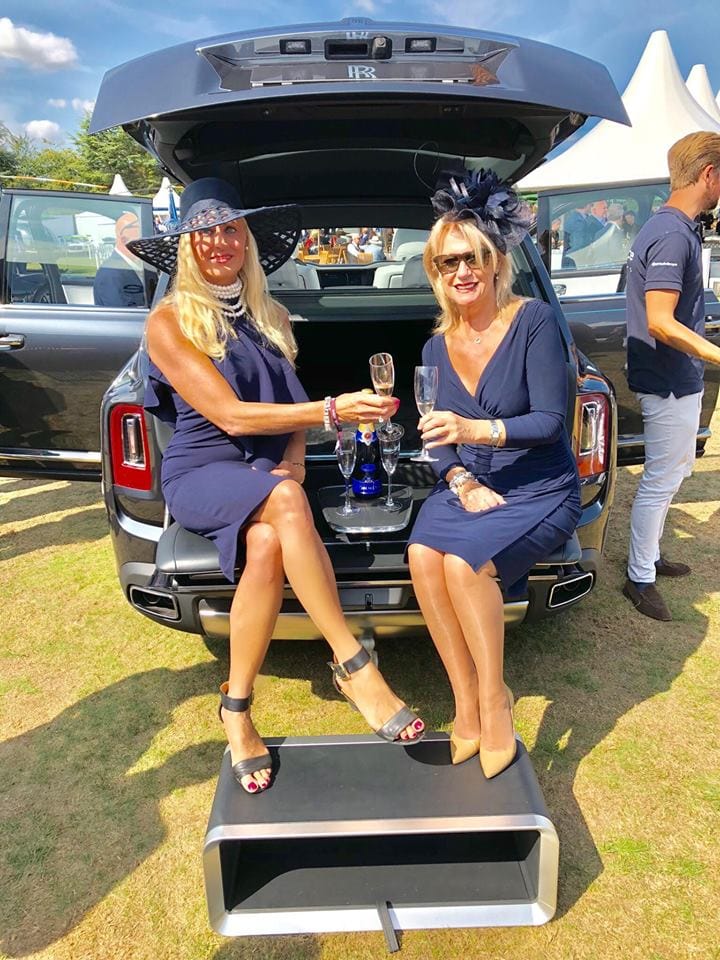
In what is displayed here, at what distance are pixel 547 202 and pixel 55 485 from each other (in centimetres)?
397

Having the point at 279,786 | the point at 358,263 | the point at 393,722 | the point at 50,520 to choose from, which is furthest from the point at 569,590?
the point at 50,520

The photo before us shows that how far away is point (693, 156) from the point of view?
2.88 meters

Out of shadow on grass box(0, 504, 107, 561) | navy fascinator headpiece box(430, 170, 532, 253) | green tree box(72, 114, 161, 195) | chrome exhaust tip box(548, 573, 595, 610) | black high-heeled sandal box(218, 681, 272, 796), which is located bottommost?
shadow on grass box(0, 504, 107, 561)

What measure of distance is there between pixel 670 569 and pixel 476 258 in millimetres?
2220

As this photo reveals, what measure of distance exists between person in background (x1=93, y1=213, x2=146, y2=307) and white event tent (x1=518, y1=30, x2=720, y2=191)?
30.8 ft

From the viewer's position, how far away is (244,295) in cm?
241

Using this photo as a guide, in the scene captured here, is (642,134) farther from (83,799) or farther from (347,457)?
(83,799)

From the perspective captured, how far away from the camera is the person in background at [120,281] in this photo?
13.7 ft

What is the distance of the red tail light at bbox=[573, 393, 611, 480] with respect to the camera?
2469mm

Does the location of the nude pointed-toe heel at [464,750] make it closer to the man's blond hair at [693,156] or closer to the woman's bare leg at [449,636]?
the woman's bare leg at [449,636]

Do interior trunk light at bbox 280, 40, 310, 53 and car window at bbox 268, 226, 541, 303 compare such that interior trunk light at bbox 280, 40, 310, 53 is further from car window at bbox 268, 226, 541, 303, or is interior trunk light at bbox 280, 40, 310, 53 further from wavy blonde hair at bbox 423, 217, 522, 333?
car window at bbox 268, 226, 541, 303

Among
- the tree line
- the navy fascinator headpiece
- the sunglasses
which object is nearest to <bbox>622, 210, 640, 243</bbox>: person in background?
the navy fascinator headpiece

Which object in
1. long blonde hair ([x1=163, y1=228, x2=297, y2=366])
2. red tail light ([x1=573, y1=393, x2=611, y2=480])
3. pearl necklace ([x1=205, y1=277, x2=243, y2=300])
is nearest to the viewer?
long blonde hair ([x1=163, y1=228, x2=297, y2=366])

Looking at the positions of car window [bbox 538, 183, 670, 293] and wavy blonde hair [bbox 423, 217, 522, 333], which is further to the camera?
car window [bbox 538, 183, 670, 293]
